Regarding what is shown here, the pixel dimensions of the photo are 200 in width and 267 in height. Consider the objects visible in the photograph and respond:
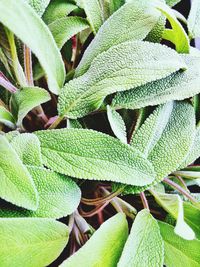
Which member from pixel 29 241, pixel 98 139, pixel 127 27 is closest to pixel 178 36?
pixel 127 27

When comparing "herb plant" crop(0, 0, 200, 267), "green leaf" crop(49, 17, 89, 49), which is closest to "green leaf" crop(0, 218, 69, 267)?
"herb plant" crop(0, 0, 200, 267)

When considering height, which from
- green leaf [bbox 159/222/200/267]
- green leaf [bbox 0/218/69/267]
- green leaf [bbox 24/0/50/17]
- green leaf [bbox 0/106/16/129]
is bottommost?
green leaf [bbox 159/222/200/267]

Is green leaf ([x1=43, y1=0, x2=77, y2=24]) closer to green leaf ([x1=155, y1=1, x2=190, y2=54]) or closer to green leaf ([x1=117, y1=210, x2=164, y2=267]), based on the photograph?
green leaf ([x1=155, y1=1, x2=190, y2=54])

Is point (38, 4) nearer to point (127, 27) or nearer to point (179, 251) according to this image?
point (127, 27)

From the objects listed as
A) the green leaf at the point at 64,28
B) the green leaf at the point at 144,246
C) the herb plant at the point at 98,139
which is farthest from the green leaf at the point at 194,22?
the green leaf at the point at 144,246

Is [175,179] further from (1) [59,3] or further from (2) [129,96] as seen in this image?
(1) [59,3]

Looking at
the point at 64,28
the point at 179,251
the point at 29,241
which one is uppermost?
the point at 64,28

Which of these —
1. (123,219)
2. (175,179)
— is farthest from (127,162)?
(175,179)
